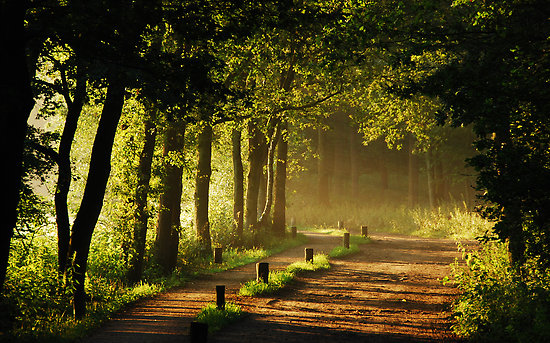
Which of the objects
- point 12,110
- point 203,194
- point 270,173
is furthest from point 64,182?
point 270,173

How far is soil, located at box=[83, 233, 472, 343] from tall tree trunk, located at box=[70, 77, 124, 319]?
1217mm

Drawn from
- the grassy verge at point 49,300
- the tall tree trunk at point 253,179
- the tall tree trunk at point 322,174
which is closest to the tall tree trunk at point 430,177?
the tall tree trunk at point 322,174

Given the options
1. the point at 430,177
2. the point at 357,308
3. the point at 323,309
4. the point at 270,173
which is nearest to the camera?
the point at 323,309

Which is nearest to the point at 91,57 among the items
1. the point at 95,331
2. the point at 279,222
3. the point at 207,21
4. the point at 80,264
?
the point at 207,21

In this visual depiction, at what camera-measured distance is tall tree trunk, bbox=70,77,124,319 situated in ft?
33.8

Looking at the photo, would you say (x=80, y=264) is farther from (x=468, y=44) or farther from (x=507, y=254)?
(x=507, y=254)

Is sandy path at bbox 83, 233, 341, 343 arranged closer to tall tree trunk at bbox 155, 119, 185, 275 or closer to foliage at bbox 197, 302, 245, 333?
foliage at bbox 197, 302, 245, 333

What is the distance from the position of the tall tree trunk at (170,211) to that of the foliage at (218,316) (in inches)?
229

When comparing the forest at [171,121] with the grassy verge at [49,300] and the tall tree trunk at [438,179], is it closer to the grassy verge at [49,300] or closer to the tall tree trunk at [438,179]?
the grassy verge at [49,300]

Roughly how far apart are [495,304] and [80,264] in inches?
347

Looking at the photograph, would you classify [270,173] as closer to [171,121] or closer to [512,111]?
[171,121]

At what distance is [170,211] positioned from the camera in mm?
16641

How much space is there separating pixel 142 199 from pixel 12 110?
7.97 meters

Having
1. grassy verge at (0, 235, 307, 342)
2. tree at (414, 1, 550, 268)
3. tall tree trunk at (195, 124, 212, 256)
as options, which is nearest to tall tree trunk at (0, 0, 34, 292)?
grassy verge at (0, 235, 307, 342)
